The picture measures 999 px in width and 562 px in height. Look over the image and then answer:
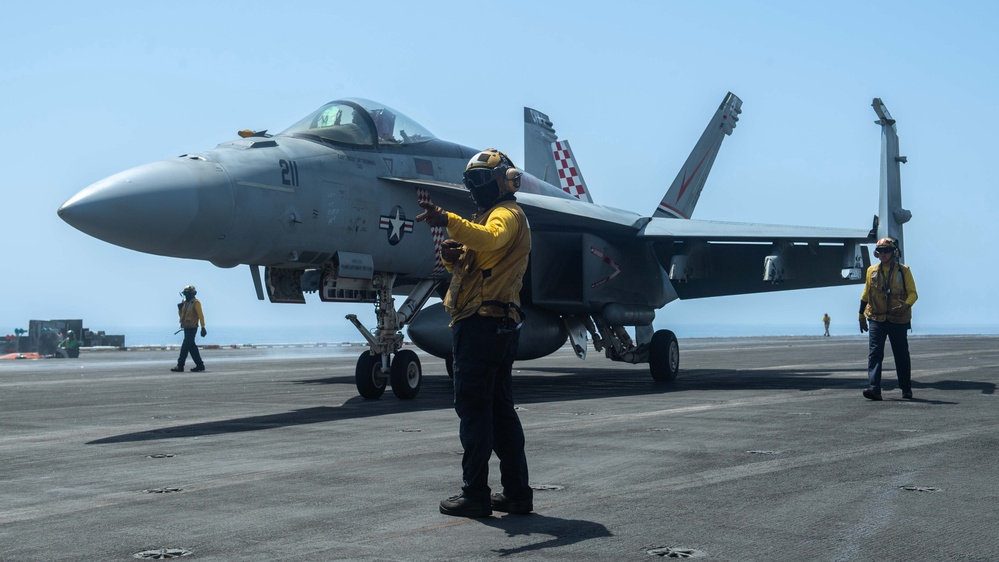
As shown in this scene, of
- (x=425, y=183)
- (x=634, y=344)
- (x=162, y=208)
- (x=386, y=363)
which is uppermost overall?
(x=425, y=183)

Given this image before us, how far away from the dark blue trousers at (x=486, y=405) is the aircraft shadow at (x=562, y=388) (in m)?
4.30

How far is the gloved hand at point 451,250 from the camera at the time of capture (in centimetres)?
532

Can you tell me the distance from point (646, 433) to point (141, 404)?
23.0 ft

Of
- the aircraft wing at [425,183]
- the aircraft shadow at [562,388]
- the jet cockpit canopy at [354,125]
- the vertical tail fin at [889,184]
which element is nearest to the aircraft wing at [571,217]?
the aircraft wing at [425,183]

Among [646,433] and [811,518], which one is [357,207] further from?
[811,518]

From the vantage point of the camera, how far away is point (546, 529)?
4.85 meters

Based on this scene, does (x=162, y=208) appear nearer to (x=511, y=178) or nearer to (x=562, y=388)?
(x=511, y=178)

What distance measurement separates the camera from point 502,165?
5.68m

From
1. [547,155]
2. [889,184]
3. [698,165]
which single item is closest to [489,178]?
[889,184]

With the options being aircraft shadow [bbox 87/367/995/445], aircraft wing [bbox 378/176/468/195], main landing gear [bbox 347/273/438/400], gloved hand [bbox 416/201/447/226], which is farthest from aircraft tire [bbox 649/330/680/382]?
gloved hand [bbox 416/201/447/226]

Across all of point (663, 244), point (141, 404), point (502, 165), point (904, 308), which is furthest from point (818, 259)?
point (502, 165)

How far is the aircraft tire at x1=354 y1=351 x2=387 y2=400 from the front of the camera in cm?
1251

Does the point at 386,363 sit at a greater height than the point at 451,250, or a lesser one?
lesser

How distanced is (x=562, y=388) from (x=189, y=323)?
32.9ft
